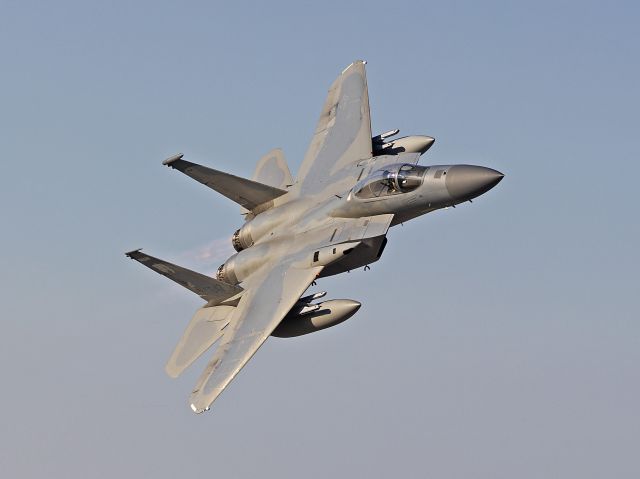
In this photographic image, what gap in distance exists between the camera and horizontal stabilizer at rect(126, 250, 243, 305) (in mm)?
43406

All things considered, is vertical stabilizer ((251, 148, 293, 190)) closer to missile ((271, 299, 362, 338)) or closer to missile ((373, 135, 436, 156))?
missile ((373, 135, 436, 156))

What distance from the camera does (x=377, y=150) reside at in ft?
154

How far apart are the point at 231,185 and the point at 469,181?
895cm

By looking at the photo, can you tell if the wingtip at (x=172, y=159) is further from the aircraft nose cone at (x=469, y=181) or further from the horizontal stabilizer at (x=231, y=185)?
the aircraft nose cone at (x=469, y=181)

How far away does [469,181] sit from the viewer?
134ft

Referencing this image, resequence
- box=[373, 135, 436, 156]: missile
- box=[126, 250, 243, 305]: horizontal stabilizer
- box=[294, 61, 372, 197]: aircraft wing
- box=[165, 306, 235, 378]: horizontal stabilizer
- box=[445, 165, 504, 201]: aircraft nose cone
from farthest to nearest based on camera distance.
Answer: box=[373, 135, 436, 156]: missile, box=[294, 61, 372, 197]: aircraft wing, box=[126, 250, 243, 305]: horizontal stabilizer, box=[165, 306, 235, 378]: horizontal stabilizer, box=[445, 165, 504, 201]: aircraft nose cone

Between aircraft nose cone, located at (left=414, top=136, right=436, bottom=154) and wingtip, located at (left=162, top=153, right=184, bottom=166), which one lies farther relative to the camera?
aircraft nose cone, located at (left=414, top=136, right=436, bottom=154)

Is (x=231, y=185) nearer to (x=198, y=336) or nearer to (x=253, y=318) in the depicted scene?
(x=198, y=336)

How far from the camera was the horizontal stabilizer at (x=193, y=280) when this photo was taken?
43.4 m

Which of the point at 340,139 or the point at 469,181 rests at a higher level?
the point at 340,139

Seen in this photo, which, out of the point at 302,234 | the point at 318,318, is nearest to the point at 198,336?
the point at 318,318

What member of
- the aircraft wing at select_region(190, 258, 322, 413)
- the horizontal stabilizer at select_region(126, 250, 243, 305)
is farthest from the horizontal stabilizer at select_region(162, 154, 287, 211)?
the horizontal stabilizer at select_region(126, 250, 243, 305)

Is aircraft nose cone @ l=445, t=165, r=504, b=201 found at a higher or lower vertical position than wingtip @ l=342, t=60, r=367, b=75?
lower

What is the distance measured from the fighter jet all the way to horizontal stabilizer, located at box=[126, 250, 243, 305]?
0.10 feet
